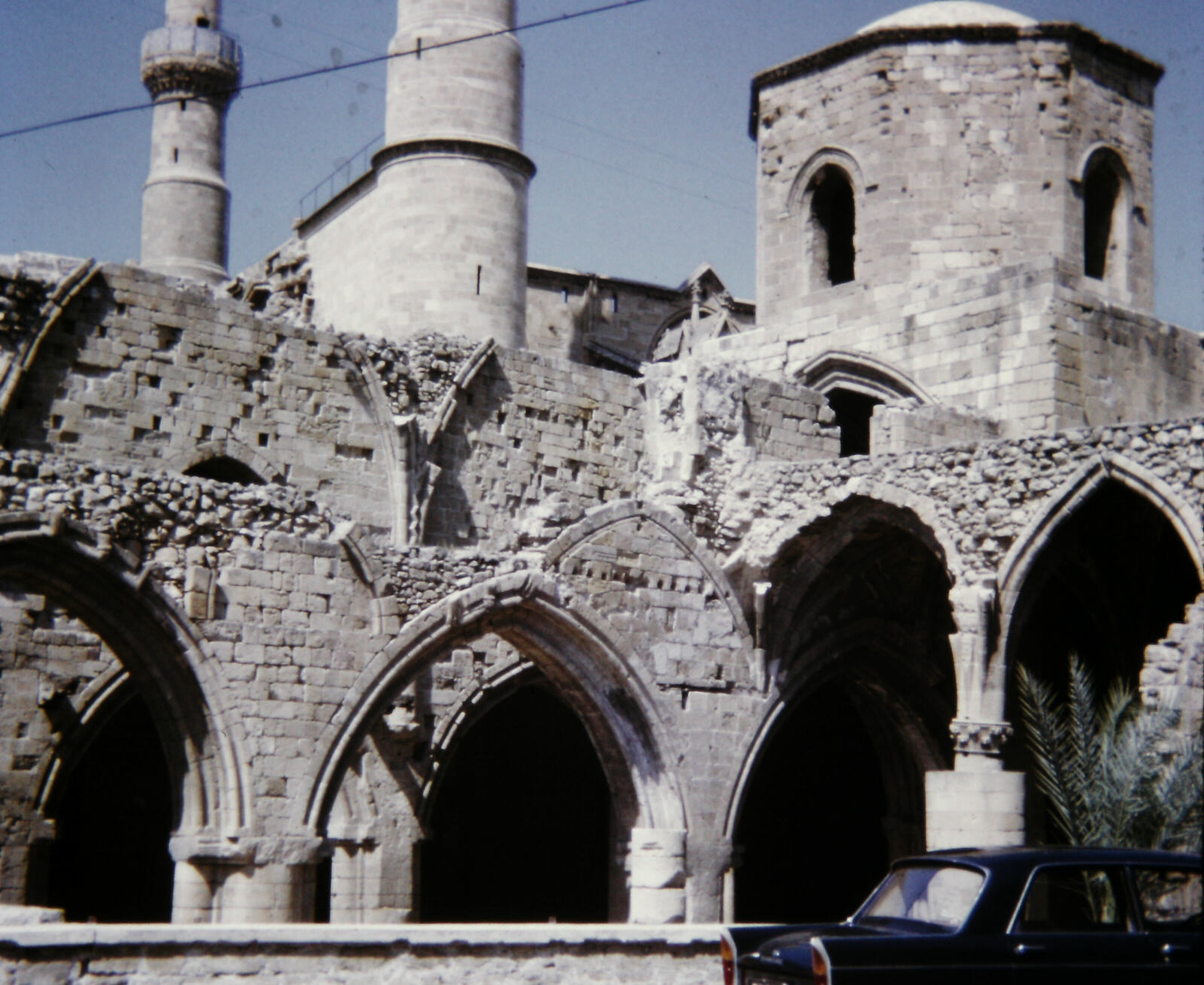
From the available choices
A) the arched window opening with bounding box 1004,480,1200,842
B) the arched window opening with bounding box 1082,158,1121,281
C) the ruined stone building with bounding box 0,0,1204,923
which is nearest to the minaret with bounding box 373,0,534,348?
the ruined stone building with bounding box 0,0,1204,923

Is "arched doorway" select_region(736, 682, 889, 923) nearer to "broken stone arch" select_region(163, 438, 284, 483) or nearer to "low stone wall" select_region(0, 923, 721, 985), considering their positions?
"broken stone arch" select_region(163, 438, 284, 483)

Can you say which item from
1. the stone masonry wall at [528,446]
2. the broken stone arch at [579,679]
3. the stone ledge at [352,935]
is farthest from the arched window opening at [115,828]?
the stone ledge at [352,935]

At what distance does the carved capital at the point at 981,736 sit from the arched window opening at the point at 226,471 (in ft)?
17.9

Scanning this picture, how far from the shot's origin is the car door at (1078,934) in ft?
20.6

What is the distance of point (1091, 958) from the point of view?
20.7 ft

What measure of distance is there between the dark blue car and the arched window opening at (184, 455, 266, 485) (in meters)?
7.65

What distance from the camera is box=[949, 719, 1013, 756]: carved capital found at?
1208 cm

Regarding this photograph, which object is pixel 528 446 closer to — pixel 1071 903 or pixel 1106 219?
pixel 1106 219

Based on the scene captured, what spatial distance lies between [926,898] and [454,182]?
40.2ft

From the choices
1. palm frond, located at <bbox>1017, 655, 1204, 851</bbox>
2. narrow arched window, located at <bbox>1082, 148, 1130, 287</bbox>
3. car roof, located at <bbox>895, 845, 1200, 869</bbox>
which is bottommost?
car roof, located at <bbox>895, 845, 1200, 869</bbox>

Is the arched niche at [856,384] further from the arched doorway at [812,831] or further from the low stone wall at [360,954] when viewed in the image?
the low stone wall at [360,954]

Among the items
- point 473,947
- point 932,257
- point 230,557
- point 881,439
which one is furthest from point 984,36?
point 473,947

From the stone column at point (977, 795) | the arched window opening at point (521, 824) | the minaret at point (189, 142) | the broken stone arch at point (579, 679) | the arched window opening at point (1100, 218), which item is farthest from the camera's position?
the minaret at point (189, 142)

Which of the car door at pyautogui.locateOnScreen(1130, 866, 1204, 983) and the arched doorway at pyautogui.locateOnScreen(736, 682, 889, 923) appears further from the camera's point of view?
the arched doorway at pyautogui.locateOnScreen(736, 682, 889, 923)
